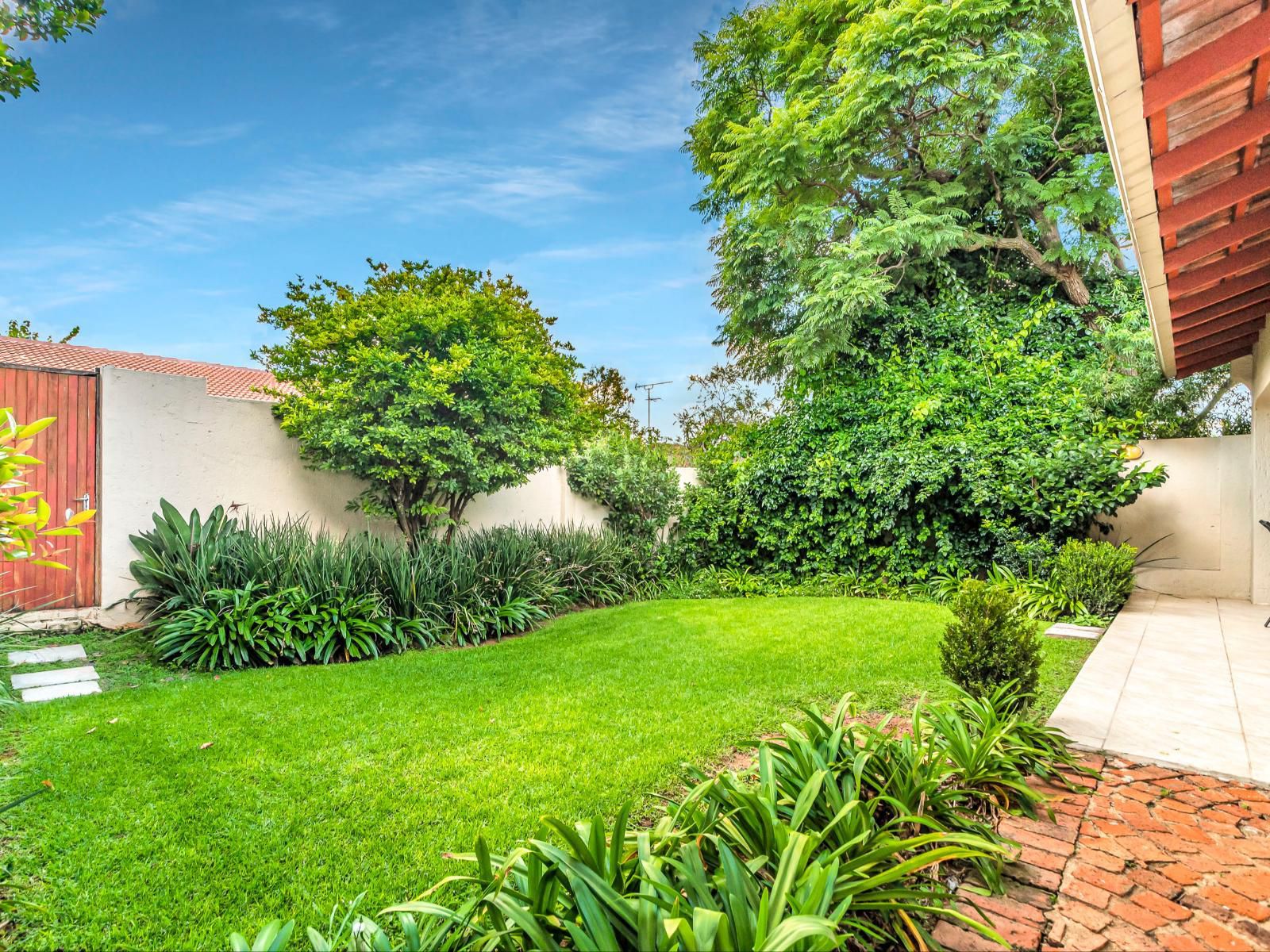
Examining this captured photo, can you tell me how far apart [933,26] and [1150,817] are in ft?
31.0

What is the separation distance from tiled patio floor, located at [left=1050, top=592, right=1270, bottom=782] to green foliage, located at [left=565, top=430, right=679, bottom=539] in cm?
559

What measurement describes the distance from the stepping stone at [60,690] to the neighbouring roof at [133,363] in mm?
10716

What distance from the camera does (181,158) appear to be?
797 cm

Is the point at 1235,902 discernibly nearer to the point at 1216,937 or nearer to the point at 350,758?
the point at 1216,937

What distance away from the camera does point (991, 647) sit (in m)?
3.01

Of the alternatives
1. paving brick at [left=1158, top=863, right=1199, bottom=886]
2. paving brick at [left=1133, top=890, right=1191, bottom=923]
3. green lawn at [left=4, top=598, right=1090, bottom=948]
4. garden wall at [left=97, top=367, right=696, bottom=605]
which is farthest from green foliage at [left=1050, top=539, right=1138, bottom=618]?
garden wall at [left=97, top=367, right=696, bottom=605]

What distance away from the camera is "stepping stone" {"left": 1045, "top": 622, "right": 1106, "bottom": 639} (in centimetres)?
505

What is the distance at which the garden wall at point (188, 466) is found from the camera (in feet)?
17.6

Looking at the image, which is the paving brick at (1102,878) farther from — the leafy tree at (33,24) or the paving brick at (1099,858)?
the leafy tree at (33,24)

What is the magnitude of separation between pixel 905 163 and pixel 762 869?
35.4ft

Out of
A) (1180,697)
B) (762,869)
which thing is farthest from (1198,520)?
(762,869)

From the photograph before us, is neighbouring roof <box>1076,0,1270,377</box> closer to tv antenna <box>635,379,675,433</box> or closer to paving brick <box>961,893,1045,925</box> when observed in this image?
paving brick <box>961,893,1045,925</box>

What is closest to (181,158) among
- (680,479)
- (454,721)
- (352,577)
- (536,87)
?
(536,87)

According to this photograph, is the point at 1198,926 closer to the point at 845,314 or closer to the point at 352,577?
the point at 352,577
